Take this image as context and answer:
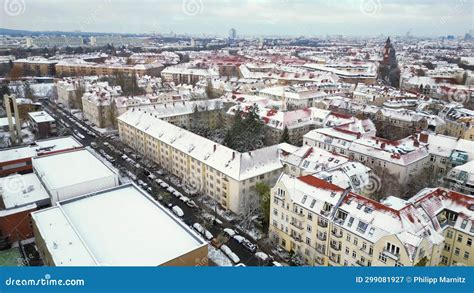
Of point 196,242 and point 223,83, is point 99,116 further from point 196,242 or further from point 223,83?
point 196,242

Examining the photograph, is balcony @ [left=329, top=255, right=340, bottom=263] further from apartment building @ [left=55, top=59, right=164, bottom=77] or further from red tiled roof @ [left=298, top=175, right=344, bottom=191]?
apartment building @ [left=55, top=59, right=164, bottom=77]

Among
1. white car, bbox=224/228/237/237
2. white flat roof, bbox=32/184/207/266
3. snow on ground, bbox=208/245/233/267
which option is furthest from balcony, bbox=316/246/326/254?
white flat roof, bbox=32/184/207/266

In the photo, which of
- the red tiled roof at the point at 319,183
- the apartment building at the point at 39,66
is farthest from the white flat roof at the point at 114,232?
the apartment building at the point at 39,66

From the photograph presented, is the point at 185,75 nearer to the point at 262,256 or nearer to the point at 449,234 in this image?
the point at 262,256

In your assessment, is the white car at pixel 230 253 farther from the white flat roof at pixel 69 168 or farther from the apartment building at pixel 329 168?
the white flat roof at pixel 69 168

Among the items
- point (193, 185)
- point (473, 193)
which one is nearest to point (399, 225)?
point (473, 193)

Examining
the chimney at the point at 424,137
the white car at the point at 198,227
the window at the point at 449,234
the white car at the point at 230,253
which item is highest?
the chimney at the point at 424,137

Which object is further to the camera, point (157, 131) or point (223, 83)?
point (223, 83)
